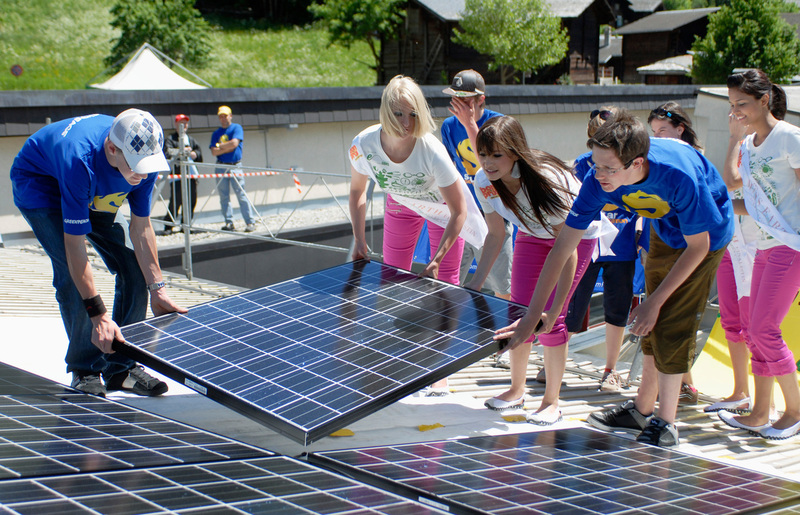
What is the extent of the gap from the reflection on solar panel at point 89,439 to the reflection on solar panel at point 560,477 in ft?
1.68

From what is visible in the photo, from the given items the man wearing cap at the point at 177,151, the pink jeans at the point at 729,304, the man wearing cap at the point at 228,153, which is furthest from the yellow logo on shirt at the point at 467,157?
the man wearing cap at the point at 228,153

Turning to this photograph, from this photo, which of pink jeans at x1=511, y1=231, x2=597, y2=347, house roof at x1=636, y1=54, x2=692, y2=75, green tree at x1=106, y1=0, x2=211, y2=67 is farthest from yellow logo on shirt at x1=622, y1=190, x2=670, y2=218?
house roof at x1=636, y1=54, x2=692, y2=75

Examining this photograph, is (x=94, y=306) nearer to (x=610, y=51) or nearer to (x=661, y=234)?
(x=661, y=234)

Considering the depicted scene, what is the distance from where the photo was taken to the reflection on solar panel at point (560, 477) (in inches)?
95.8

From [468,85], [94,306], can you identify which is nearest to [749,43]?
[468,85]

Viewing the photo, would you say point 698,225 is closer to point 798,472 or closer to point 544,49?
point 798,472

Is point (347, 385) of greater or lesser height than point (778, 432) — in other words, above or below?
above

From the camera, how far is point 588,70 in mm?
50844

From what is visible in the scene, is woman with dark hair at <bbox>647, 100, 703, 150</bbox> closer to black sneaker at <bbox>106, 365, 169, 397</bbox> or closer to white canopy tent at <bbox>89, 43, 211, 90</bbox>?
black sneaker at <bbox>106, 365, 169, 397</bbox>

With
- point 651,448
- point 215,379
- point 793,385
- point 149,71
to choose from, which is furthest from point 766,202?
point 149,71

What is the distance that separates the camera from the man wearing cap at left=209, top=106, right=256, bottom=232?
13812 mm

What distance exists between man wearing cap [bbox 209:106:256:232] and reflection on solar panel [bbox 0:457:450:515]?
11667mm

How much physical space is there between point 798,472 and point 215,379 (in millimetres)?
3319

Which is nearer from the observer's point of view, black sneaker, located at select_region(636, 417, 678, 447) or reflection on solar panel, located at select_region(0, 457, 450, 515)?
reflection on solar panel, located at select_region(0, 457, 450, 515)
